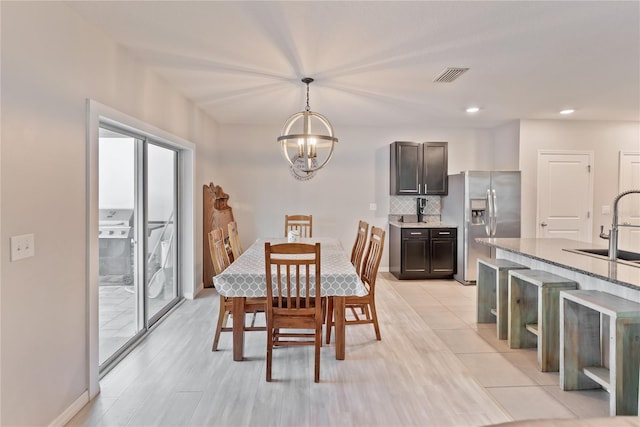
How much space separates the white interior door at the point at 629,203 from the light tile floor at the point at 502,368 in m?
3.02

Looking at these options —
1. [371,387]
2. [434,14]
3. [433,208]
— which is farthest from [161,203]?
[433,208]

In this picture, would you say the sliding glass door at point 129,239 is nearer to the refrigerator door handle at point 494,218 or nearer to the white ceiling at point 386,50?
the white ceiling at point 386,50

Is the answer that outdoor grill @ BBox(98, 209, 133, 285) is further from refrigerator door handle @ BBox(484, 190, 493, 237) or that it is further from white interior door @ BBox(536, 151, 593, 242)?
white interior door @ BBox(536, 151, 593, 242)

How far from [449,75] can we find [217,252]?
2.84 metres

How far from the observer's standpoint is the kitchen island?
2.22 metres

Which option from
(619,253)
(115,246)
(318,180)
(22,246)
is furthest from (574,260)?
(318,180)

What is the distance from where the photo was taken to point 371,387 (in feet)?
8.25

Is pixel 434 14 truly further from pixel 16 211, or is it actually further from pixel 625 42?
pixel 16 211

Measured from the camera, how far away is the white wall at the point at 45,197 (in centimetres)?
175

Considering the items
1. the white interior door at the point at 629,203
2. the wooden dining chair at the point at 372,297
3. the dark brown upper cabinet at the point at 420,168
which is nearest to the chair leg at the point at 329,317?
the wooden dining chair at the point at 372,297

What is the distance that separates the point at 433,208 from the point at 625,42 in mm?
3611

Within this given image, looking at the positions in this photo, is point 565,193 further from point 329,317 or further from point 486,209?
point 329,317

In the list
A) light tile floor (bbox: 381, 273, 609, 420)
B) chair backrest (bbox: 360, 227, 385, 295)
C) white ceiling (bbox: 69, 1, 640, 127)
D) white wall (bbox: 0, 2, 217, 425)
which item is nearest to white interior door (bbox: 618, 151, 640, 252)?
white ceiling (bbox: 69, 1, 640, 127)

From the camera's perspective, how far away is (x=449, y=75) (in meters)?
3.52
